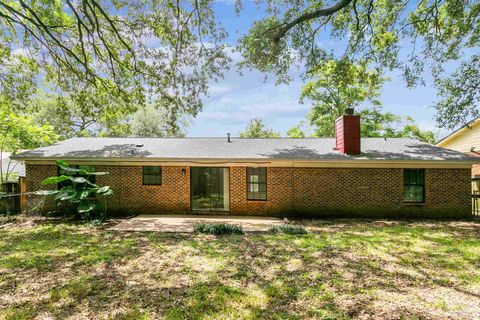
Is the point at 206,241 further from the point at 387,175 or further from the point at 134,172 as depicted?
the point at 387,175

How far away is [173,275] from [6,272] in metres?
3.16

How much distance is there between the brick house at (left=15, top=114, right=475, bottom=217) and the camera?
10.9 meters

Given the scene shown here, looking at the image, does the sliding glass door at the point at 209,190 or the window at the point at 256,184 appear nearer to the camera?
the window at the point at 256,184

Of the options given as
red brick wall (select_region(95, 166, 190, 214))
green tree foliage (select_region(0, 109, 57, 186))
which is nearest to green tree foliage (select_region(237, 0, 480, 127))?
red brick wall (select_region(95, 166, 190, 214))

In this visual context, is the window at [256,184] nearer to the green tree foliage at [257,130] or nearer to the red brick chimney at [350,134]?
the red brick chimney at [350,134]

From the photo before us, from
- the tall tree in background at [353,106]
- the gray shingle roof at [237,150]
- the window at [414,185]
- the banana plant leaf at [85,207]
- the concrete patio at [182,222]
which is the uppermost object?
the tall tree in background at [353,106]

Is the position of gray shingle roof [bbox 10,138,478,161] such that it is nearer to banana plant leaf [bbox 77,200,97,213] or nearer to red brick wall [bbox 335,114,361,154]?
red brick wall [bbox 335,114,361,154]

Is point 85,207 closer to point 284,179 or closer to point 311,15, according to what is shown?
point 284,179

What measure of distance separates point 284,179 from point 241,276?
21.5 ft

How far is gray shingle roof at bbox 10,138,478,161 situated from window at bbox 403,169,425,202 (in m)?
0.66

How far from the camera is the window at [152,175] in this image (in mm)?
11508

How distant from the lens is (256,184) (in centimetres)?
1138

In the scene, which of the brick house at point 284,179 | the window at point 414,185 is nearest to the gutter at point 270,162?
the brick house at point 284,179

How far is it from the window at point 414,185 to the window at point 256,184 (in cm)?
545
